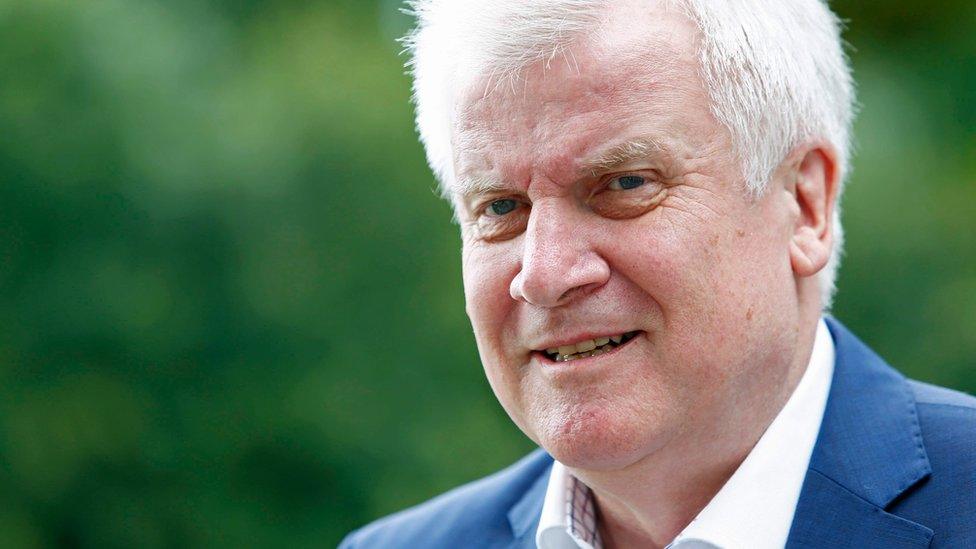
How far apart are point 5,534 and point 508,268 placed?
3266 millimetres

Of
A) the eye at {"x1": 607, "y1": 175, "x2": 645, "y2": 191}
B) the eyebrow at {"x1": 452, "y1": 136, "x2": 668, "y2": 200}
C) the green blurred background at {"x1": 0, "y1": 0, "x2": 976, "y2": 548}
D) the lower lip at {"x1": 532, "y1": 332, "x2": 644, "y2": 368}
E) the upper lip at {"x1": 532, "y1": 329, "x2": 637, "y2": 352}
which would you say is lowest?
the green blurred background at {"x1": 0, "y1": 0, "x2": 976, "y2": 548}

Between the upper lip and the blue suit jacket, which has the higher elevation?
the upper lip

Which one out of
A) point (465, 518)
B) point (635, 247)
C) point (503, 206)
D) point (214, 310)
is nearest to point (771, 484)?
point (635, 247)

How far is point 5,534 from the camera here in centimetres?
464

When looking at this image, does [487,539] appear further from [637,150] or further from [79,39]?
[79,39]

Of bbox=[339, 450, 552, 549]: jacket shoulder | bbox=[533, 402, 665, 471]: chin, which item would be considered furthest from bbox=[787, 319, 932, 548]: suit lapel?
bbox=[339, 450, 552, 549]: jacket shoulder

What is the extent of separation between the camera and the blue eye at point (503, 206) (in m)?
2.39

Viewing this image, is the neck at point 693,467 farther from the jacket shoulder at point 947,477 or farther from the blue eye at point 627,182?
the blue eye at point 627,182

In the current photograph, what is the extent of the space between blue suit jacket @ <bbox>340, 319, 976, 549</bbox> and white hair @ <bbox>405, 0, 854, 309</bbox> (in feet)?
1.30

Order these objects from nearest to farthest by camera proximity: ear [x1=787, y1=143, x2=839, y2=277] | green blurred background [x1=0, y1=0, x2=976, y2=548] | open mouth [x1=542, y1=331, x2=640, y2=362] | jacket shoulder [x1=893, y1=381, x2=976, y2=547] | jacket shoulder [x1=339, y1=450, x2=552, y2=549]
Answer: jacket shoulder [x1=893, y1=381, x2=976, y2=547], open mouth [x1=542, y1=331, x2=640, y2=362], ear [x1=787, y1=143, x2=839, y2=277], jacket shoulder [x1=339, y1=450, x2=552, y2=549], green blurred background [x1=0, y1=0, x2=976, y2=548]

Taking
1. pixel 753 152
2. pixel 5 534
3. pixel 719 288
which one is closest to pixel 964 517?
pixel 719 288

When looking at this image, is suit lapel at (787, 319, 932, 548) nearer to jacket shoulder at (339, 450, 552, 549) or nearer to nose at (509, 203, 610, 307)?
nose at (509, 203, 610, 307)

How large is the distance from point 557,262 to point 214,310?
2.87 meters

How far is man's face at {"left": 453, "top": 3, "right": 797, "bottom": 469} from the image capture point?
221cm
